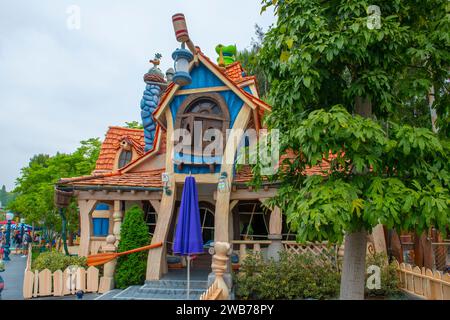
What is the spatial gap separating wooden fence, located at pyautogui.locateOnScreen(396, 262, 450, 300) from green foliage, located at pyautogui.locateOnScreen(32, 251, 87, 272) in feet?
28.7

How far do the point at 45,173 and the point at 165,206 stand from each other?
16.9 meters

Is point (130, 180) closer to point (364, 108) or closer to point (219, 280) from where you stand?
point (219, 280)

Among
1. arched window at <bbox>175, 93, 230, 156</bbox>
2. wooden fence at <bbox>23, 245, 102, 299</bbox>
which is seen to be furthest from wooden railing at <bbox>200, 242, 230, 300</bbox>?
wooden fence at <bbox>23, 245, 102, 299</bbox>

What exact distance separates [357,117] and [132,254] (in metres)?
7.48

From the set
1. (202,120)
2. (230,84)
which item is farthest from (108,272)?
(230,84)

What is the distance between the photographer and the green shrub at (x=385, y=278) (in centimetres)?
822

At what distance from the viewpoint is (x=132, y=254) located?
9.63 meters

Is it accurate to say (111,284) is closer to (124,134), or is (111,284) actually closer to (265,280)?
(265,280)

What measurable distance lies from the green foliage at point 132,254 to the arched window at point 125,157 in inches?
181

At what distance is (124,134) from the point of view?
15.5m

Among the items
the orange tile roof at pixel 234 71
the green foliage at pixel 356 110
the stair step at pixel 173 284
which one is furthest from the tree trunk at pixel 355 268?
the orange tile roof at pixel 234 71

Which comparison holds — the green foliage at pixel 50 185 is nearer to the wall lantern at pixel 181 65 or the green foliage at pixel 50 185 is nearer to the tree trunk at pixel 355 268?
the wall lantern at pixel 181 65
